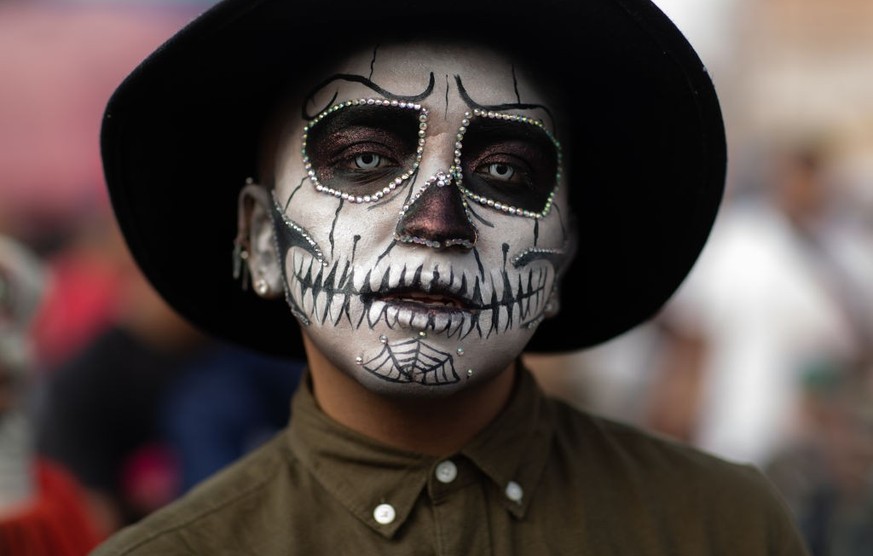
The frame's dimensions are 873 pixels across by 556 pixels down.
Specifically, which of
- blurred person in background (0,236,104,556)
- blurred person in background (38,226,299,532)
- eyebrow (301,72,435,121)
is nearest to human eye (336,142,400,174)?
eyebrow (301,72,435,121)

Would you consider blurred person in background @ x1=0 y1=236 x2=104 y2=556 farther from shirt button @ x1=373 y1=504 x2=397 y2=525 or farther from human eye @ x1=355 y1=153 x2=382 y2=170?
human eye @ x1=355 y1=153 x2=382 y2=170

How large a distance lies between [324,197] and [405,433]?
0.54 meters

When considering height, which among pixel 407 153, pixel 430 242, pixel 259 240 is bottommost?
pixel 259 240

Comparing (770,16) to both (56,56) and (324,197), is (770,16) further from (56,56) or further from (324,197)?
(324,197)

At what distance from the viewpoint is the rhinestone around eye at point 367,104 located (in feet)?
9.16

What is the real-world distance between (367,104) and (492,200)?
1.09 ft

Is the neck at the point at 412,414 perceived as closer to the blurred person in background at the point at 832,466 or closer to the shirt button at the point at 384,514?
the shirt button at the point at 384,514

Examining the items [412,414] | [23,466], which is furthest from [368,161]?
[23,466]

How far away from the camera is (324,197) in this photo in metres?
2.85

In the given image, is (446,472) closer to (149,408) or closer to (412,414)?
(412,414)

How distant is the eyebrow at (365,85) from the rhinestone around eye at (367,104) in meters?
0.01

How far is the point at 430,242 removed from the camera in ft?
8.82

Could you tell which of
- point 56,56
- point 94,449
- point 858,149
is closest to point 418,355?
point 94,449

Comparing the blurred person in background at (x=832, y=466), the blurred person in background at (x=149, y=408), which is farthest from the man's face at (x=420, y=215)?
the blurred person in background at (x=149, y=408)
